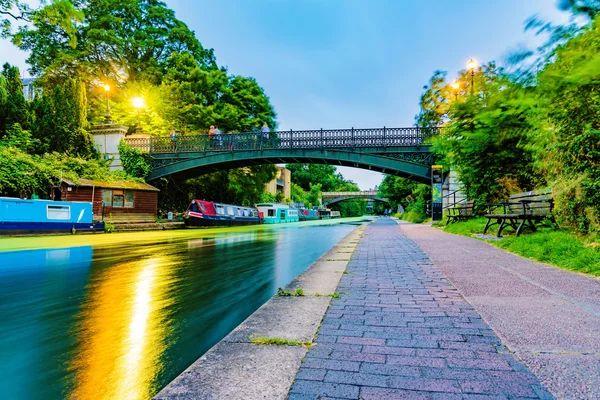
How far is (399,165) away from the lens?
23656mm

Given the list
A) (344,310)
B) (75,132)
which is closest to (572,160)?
(344,310)

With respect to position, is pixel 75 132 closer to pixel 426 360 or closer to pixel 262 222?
pixel 262 222

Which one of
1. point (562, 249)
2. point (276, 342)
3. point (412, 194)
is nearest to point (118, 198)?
point (562, 249)

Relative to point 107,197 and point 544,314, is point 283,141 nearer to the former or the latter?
point 107,197

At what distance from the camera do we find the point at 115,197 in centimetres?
2259

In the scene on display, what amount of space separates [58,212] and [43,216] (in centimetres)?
72

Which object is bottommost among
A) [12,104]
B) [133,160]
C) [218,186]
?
[218,186]

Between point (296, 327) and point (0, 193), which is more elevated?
point (0, 193)

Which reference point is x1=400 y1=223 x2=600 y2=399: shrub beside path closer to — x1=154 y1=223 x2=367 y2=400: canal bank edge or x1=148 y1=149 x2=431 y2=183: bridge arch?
x1=154 y1=223 x2=367 y2=400: canal bank edge

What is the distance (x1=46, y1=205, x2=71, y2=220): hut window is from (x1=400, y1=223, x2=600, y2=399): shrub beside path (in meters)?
17.5

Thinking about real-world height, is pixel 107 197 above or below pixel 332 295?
above

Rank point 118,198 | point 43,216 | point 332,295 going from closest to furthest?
point 332,295 → point 43,216 → point 118,198

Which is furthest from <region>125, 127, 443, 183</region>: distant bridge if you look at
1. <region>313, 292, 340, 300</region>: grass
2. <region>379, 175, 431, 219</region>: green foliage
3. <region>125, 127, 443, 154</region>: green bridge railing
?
<region>313, 292, 340, 300</region>: grass

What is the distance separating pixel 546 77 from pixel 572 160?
4.76 m
